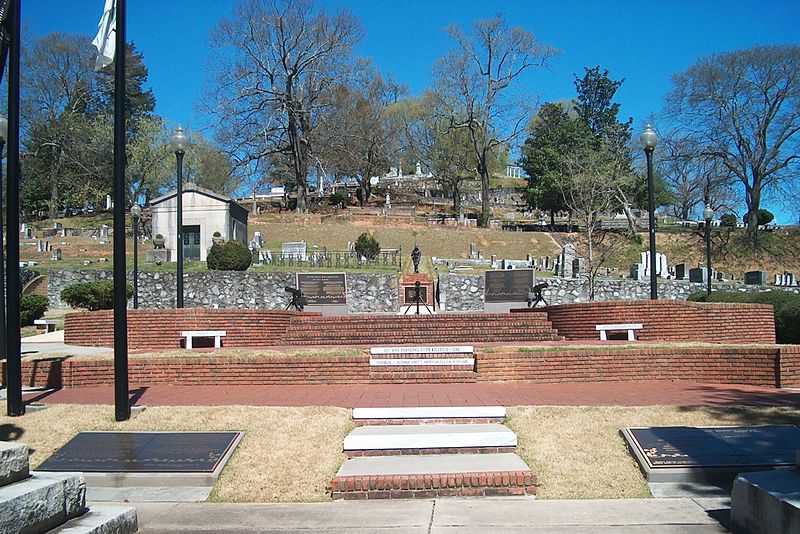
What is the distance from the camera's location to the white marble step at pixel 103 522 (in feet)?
14.7

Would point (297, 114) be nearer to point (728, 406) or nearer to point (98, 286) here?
point (98, 286)

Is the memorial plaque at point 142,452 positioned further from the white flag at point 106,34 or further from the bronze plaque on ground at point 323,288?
the bronze plaque on ground at point 323,288

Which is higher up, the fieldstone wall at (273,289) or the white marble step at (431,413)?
the fieldstone wall at (273,289)

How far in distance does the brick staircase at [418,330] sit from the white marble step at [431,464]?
741 cm

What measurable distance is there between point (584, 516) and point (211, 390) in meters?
6.42

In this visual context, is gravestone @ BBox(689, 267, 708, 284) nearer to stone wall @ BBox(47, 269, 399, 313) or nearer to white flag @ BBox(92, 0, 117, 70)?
stone wall @ BBox(47, 269, 399, 313)

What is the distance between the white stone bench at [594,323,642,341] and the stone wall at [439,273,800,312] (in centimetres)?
1291

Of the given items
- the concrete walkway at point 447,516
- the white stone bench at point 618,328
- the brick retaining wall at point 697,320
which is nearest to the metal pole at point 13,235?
the concrete walkway at point 447,516

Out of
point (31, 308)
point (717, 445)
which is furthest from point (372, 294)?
point (717, 445)

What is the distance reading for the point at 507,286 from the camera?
76.5ft

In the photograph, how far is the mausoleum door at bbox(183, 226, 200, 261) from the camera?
34.3 metres

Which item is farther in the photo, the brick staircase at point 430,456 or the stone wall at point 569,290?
the stone wall at point 569,290

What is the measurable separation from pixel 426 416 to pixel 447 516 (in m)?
2.49

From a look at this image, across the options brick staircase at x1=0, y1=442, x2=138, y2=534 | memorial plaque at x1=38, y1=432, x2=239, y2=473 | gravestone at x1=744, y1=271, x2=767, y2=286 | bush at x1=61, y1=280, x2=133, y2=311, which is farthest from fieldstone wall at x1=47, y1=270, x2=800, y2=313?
brick staircase at x1=0, y1=442, x2=138, y2=534
